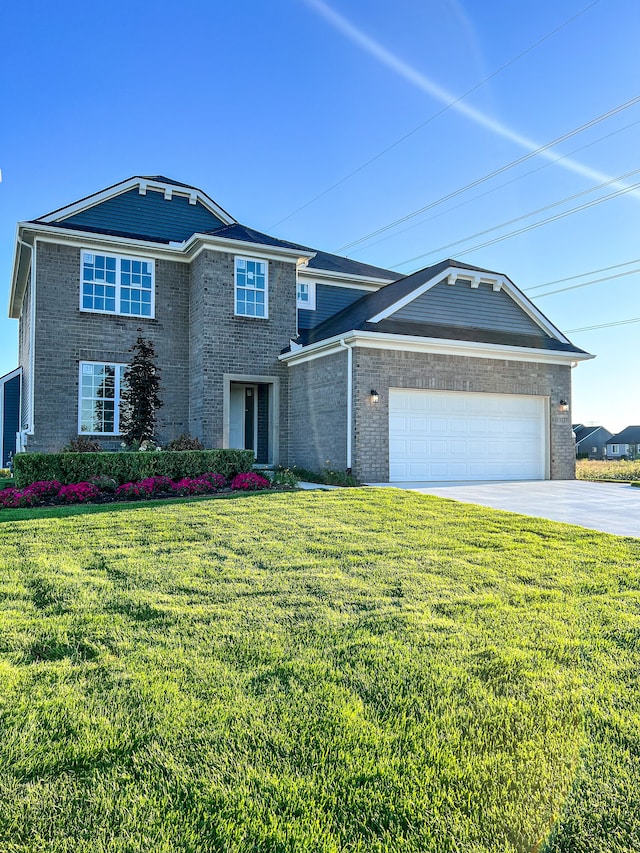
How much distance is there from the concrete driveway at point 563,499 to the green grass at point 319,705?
2.67 metres

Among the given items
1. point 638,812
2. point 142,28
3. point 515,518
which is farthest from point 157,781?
point 142,28

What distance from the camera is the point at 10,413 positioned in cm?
2003

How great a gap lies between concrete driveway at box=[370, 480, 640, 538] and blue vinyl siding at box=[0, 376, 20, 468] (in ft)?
48.6

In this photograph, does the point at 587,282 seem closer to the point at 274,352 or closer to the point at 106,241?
the point at 274,352

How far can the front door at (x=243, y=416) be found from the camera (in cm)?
1631

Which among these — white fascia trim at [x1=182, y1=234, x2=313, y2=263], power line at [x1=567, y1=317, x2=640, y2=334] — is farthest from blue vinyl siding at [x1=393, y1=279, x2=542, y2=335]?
power line at [x1=567, y1=317, x2=640, y2=334]

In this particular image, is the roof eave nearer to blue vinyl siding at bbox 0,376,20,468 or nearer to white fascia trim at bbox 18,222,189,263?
white fascia trim at bbox 18,222,189,263

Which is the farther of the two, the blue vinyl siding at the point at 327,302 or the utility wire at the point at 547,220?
the utility wire at the point at 547,220

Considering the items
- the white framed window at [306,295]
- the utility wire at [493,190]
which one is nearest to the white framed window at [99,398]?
the white framed window at [306,295]

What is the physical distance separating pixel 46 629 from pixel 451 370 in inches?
452

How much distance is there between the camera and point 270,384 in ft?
51.7

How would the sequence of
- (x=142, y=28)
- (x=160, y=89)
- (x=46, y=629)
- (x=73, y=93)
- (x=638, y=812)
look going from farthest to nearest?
(x=160, y=89)
(x=73, y=93)
(x=142, y=28)
(x=46, y=629)
(x=638, y=812)

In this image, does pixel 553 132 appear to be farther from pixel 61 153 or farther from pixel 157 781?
pixel 157 781

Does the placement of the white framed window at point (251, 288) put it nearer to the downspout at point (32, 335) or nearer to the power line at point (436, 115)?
the downspout at point (32, 335)
